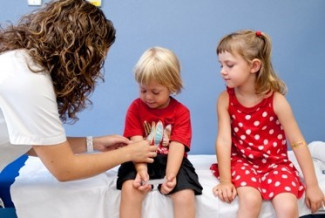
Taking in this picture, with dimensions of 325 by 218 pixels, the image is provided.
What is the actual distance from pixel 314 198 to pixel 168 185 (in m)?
0.44

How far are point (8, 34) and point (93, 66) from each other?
26cm

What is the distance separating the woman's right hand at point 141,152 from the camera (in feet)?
3.51

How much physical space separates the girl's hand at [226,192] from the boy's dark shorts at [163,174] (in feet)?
0.17

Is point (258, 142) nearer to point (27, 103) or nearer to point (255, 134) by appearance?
point (255, 134)

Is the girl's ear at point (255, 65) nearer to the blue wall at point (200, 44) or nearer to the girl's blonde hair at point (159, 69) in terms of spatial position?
the girl's blonde hair at point (159, 69)

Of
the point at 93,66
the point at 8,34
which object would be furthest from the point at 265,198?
the point at 8,34

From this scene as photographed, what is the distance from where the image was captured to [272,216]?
1.10m

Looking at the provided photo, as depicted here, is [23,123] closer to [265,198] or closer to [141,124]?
[141,124]

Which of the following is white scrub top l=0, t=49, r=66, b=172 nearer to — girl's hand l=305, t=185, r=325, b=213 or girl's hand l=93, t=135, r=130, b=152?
girl's hand l=93, t=135, r=130, b=152

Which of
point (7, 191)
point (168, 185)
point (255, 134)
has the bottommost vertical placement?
point (7, 191)

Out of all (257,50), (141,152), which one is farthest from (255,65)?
(141,152)

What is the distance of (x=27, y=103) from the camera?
2.81 ft

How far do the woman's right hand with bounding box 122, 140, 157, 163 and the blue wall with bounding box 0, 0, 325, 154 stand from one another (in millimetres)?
663

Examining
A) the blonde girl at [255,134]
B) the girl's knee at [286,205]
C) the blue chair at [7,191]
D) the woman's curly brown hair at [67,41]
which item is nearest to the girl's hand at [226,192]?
the blonde girl at [255,134]
